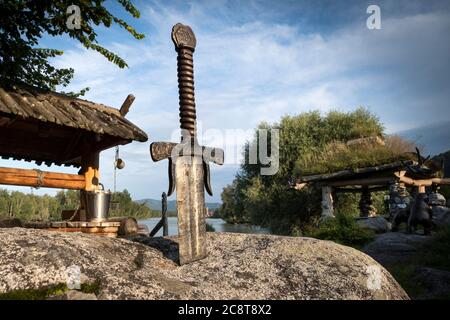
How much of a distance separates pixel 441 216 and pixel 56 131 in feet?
44.5

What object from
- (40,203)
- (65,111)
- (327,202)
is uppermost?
(65,111)

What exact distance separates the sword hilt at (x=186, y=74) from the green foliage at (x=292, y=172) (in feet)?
63.4

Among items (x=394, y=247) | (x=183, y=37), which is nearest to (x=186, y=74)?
(x=183, y=37)

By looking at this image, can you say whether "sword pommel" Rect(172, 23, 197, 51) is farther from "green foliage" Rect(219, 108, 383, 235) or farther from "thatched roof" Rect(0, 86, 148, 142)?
"green foliage" Rect(219, 108, 383, 235)

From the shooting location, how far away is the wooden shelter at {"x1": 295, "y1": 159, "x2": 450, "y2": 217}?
1409 centimetres

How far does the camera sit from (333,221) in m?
12.2

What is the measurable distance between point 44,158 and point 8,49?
3.71 meters

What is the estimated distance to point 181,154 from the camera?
3.68 meters

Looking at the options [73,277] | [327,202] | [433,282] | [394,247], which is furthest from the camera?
[327,202]

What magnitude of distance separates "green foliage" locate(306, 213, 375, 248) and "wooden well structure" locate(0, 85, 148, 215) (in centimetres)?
691

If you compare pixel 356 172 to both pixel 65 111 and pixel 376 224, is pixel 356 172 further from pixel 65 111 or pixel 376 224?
pixel 65 111

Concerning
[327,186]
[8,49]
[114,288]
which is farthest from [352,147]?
[114,288]

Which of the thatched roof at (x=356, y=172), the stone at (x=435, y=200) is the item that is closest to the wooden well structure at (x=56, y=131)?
the thatched roof at (x=356, y=172)
